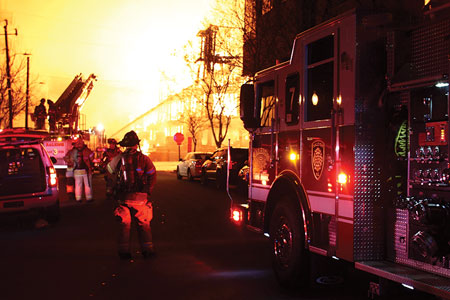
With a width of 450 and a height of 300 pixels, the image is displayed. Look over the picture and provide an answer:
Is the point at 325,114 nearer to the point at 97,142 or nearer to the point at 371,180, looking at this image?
the point at 371,180

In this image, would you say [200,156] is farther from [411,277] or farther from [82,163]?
[411,277]

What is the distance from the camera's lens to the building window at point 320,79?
212 inches

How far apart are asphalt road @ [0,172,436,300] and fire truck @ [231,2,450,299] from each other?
72 centimetres

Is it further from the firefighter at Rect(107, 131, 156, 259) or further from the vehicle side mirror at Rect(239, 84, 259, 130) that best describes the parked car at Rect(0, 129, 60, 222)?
the vehicle side mirror at Rect(239, 84, 259, 130)

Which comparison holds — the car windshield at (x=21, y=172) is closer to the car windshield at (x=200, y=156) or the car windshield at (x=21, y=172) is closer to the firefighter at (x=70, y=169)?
the firefighter at (x=70, y=169)

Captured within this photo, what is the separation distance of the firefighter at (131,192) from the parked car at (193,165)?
16645mm

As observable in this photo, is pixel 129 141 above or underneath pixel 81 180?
above

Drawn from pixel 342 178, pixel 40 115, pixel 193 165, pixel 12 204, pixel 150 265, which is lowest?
pixel 150 265

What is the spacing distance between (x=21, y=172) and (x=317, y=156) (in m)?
8.14

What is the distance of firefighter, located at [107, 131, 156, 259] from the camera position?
25.1ft

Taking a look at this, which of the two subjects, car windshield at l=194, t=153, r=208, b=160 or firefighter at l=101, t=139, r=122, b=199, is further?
car windshield at l=194, t=153, r=208, b=160

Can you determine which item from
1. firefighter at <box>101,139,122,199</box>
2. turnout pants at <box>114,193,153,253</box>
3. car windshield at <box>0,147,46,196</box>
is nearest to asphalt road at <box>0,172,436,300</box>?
turnout pants at <box>114,193,153,253</box>

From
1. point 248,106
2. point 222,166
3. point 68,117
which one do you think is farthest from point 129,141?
point 68,117

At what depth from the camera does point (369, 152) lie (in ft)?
15.7
